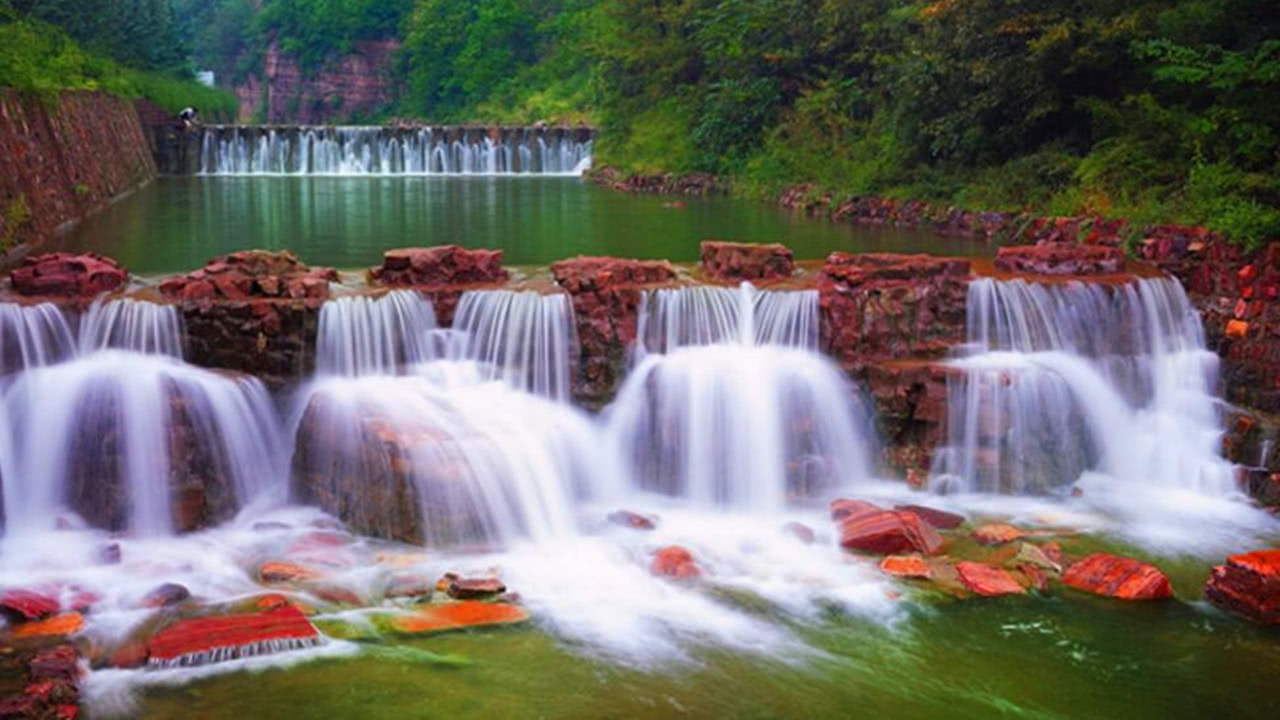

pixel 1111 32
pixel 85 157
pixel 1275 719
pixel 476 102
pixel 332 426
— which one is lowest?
pixel 1275 719

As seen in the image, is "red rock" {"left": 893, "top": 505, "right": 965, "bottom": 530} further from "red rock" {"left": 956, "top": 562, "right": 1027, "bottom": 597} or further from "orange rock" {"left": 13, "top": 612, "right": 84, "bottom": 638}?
"orange rock" {"left": 13, "top": 612, "right": 84, "bottom": 638}

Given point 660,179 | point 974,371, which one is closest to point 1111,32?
point 974,371

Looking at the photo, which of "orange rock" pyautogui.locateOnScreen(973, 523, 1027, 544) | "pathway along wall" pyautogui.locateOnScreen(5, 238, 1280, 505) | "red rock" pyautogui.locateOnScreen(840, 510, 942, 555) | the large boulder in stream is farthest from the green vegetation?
"orange rock" pyautogui.locateOnScreen(973, 523, 1027, 544)

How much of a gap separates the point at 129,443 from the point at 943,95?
19.5m

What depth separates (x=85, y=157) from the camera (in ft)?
87.1

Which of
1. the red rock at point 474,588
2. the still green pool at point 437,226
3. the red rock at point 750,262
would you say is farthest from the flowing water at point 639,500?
the still green pool at point 437,226

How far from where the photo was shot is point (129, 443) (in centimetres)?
1057

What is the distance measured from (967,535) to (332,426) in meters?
5.65

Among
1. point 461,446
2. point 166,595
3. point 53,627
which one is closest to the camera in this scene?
point 53,627

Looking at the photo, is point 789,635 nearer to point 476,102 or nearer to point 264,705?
point 264,705

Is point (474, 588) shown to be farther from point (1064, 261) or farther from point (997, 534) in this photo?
point (1064, 261)

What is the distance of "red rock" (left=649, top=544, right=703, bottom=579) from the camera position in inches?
377

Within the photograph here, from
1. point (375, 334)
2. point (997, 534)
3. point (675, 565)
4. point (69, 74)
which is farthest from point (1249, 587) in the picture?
point (69, 74)

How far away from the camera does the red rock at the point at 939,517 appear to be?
10.8 metres
